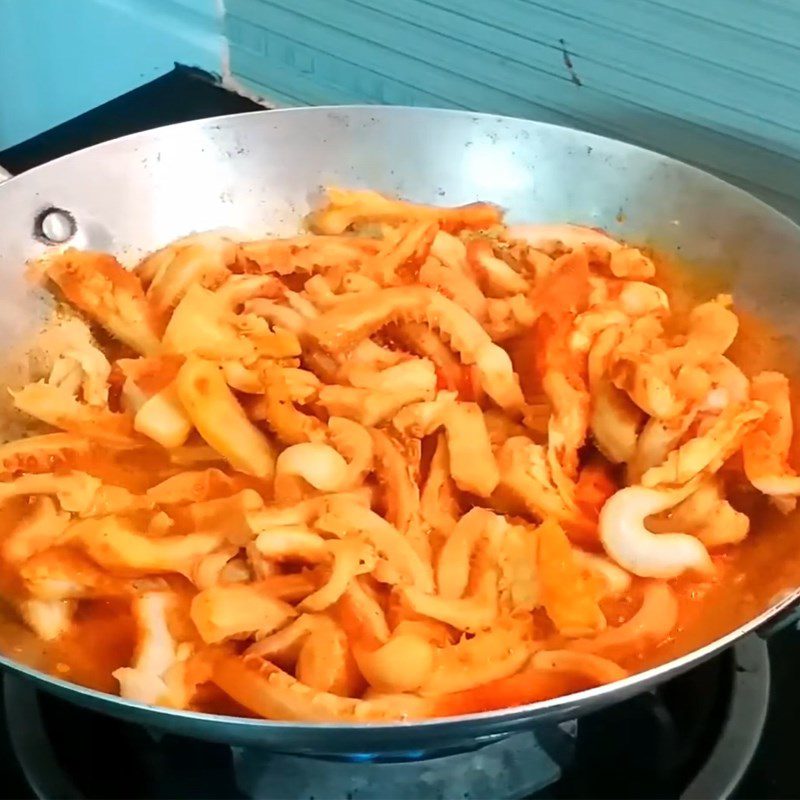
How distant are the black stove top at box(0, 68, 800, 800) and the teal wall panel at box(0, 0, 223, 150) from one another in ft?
2.41

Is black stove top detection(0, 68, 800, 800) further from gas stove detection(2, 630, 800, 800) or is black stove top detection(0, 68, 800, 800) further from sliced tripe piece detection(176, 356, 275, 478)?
sliced tripe piece detection(176, 356, 275, 478)

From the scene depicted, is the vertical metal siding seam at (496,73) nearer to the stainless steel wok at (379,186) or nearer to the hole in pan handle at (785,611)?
the stainless steel wok at (379,186)

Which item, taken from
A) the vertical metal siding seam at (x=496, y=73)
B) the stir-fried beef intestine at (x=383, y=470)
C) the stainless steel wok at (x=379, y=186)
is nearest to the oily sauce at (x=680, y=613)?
the stir-fried beef intestine at (x=383, y=470)

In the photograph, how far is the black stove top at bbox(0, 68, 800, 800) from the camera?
56cm

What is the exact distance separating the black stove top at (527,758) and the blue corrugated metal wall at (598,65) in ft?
1.15

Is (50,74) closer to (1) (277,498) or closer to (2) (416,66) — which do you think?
(2) (416,66)

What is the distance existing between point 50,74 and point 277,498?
893mm

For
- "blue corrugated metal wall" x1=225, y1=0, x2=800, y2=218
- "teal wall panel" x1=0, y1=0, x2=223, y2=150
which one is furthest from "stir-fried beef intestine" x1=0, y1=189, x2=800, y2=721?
"teal wall panel" x1=0, y1=0, x2=223, y2=150

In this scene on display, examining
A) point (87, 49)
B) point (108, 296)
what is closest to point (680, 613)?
point (108, 296)

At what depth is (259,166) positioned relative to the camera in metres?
0.81

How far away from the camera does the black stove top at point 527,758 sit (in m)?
0.56

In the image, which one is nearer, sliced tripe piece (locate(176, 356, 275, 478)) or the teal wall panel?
sliced tripe piece (locate(176, 356, 275, 478))

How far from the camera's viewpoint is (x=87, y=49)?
1.22 meters

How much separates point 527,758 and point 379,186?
43 centimetres
